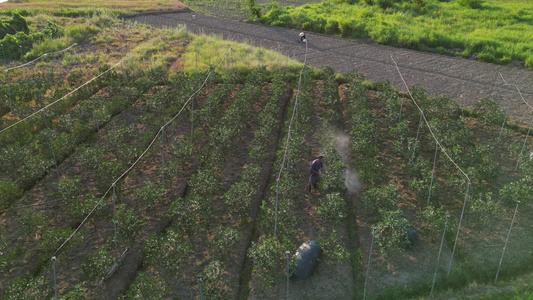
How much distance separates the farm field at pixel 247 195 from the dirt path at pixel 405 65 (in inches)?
112

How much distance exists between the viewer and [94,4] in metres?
38.9

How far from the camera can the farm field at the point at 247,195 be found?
33.6 feet

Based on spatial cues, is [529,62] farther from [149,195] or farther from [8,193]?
[8,193]

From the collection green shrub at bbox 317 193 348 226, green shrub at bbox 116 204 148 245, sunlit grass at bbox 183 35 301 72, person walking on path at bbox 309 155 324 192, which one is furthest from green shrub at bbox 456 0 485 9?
green shrub at bbox 116 204 148 245

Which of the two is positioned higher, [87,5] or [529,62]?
[87,5]

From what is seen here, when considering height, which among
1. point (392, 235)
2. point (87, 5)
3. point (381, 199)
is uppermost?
point (87, 5)

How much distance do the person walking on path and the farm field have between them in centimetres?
44

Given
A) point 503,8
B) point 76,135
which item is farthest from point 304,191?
point 503,8

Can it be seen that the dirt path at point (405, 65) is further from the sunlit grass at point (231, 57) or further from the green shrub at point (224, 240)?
the green shrub at point (224, 240)

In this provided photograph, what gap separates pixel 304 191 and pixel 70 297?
295 inches

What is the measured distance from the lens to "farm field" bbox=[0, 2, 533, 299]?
403 inches

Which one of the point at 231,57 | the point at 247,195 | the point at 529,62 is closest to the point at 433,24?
the point at 529,62

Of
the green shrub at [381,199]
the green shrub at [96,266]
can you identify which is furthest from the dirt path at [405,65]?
the green shrub at [96,266]

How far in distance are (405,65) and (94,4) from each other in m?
29.4
